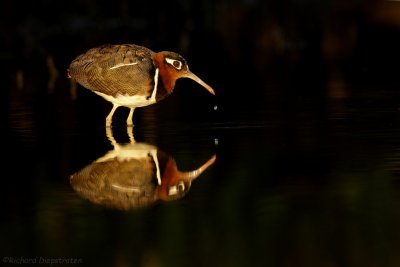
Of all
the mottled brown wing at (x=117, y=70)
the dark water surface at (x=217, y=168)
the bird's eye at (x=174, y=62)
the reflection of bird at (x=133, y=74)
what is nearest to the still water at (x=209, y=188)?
the dark water surface at (x=217, y=168)

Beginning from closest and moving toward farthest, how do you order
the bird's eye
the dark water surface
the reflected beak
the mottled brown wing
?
the dark water surface < the reflected beak < the mottled brown wing < the bird's eye

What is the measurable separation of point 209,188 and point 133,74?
444cm

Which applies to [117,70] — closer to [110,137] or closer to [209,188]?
[110,137]

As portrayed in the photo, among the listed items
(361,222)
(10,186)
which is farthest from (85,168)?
(361,222)

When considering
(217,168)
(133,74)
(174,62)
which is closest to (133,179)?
(217,168)

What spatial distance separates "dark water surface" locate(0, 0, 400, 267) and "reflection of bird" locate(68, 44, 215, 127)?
428 millimetres

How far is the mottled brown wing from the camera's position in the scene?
1522 cm

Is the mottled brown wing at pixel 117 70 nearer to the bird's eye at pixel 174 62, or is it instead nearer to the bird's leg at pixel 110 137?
the bird's eye at pixel 174 62

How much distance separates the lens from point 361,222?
946cm

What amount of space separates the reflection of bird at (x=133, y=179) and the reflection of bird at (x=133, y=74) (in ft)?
6.74

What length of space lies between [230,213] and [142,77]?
5.60 metres

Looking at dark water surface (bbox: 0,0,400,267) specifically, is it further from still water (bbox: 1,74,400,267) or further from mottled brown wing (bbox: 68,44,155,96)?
mottled brown wing (bbox: 68,44,155,96)

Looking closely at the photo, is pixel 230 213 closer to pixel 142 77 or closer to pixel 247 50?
pixel 142 77

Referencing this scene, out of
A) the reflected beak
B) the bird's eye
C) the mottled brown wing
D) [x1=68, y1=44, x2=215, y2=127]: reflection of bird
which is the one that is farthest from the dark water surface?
the bird's eye
